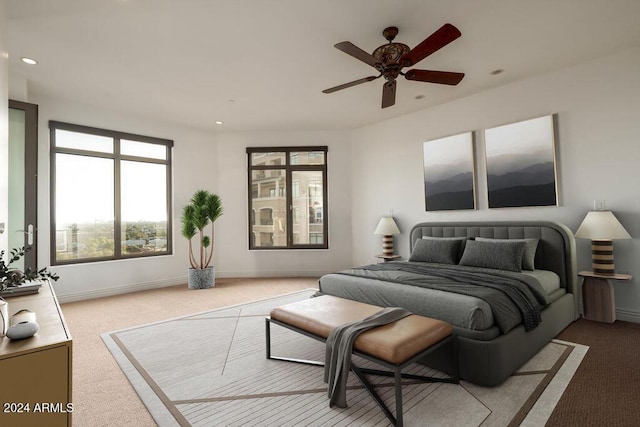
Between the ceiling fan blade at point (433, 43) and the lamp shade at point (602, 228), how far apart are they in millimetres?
2483

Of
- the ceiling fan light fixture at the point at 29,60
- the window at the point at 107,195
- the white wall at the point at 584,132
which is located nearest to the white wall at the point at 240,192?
the window at the point at 107,195

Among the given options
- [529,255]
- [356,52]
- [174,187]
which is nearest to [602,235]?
[529,255]

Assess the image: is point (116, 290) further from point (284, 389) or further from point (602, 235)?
point (602, 235)

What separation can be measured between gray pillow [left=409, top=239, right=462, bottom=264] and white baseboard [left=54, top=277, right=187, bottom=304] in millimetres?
4330

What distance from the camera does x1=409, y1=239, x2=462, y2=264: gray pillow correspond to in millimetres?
4098

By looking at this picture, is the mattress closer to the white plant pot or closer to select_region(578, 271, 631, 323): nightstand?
select_region(578, 271, 631, 323): nightstand

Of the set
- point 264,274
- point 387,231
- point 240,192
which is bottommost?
point 264,274

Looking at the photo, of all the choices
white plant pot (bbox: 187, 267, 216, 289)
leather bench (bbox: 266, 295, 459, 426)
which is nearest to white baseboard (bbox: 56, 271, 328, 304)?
white plant pot (bbox: 187, 267, 216, 289)

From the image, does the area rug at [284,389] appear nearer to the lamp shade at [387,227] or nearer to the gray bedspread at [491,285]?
the gray bedspread at [491,285]

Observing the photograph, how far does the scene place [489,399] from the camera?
205cm

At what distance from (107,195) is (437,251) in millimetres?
5252

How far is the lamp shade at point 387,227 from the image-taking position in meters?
5.42

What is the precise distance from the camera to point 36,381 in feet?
4.29

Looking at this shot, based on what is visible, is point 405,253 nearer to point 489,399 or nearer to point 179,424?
point 489,399
